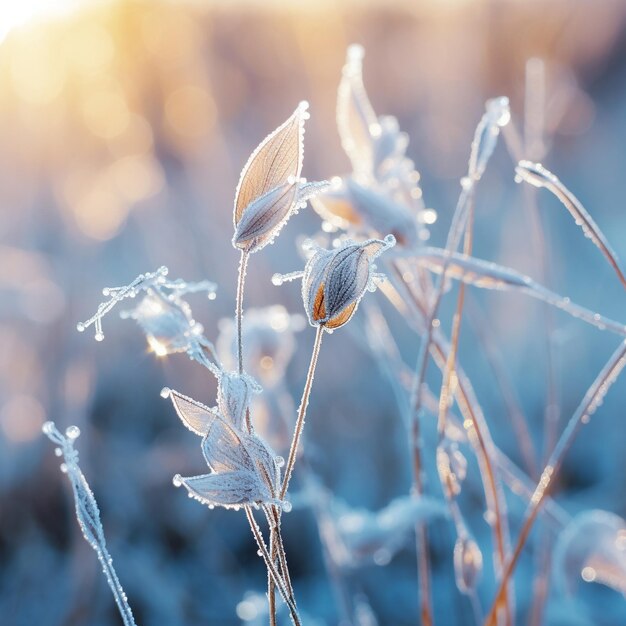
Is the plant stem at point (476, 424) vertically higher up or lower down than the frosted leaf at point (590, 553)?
higher up

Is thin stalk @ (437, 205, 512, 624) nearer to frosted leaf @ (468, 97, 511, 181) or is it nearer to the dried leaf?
frosted leaf @ (468, 97, 511, 181)

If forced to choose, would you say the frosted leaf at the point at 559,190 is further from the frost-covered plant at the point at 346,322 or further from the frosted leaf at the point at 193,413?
the frosted leaf at the point at 193,413

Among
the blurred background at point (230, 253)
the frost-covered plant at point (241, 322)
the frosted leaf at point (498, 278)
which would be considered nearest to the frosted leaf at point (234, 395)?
the frost-covered plant at point (241, 322)

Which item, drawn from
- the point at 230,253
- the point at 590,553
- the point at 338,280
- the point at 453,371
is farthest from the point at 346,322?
the point at 230,253

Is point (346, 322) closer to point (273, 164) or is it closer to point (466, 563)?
point (273, 164)

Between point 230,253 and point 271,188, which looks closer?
point 271,188

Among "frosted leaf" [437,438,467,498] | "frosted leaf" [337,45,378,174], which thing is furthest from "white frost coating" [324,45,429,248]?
"frosted leaf" [437,438,467,498]
